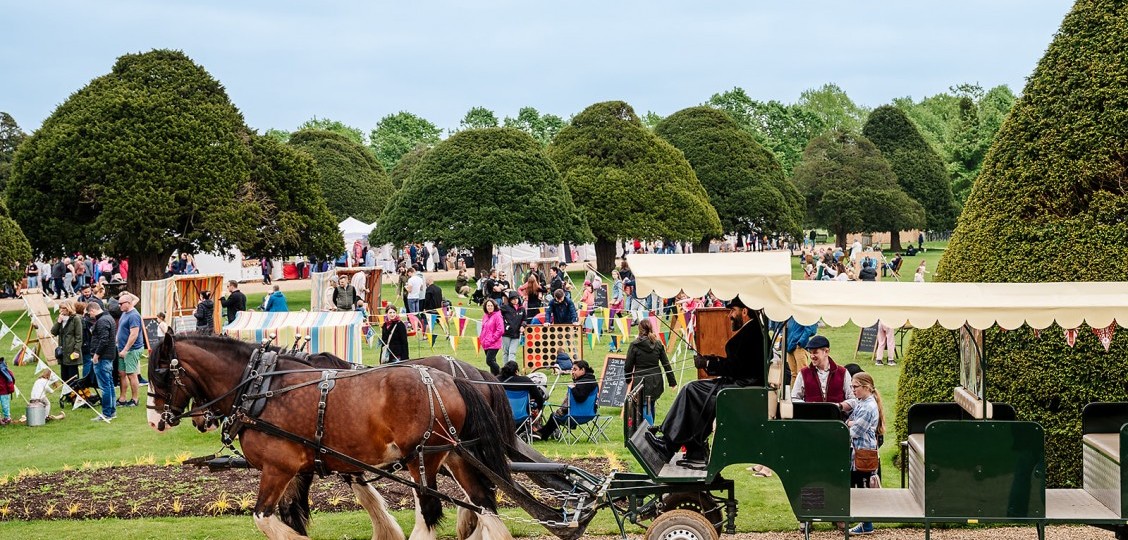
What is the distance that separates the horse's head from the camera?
9570mm

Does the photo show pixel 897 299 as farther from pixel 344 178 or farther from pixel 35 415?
pixel 344 178

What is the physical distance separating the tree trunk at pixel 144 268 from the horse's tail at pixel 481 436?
28048 mm

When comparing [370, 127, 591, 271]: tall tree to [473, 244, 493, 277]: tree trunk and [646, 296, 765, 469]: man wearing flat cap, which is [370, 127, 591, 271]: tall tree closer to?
[473, 244, 493, 277]: tree trunk

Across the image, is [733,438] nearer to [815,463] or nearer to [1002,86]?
[815,463]

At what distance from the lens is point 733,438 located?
28.8 feet

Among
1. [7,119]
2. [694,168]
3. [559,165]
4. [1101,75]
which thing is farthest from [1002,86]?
[1101,75]

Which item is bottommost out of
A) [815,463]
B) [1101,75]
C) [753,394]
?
[815,463]

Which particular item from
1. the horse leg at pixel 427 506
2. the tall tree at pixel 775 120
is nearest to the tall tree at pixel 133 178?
the horse leg at pixel 427 506

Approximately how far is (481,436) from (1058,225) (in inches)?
263

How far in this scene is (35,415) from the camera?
57.1 ft

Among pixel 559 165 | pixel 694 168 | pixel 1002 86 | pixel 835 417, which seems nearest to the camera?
pixel 835 417

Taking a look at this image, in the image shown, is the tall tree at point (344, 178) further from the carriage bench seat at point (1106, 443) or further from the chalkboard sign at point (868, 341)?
the carriage bench seat at point (1106, 443)

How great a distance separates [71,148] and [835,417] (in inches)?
1196

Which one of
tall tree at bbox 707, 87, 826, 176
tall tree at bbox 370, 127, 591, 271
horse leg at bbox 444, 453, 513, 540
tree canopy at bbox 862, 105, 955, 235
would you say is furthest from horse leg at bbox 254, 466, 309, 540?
tall tree at bbox 707, 87, 826, 176
